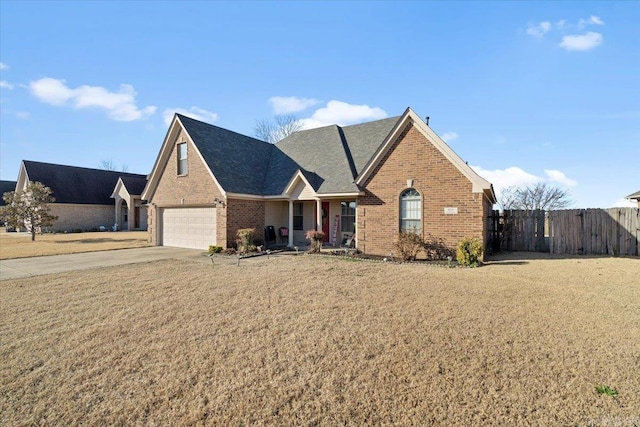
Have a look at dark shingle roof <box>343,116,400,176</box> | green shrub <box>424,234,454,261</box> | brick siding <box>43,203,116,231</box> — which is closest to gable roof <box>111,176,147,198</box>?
brick siding <box>43,203,116,231</box>

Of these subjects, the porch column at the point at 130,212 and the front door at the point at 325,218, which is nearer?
the front door at the point at 325,218

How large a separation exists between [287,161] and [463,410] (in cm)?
1714

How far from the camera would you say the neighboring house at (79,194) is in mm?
30750

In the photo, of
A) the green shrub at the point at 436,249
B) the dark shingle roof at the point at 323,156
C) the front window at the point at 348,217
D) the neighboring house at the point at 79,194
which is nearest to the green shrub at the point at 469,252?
the green shrub at the point at 436,249

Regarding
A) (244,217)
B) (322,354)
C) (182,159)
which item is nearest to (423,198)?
(244,217)

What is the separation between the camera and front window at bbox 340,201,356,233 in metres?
16.1

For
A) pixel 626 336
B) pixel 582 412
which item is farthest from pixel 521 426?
pixel 626 336

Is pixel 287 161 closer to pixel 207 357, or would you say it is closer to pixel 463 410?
pixel 207 357

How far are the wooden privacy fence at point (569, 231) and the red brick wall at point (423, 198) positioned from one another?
→ 3.79 meters

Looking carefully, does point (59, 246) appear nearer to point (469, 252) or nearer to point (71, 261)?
point (71, 261)

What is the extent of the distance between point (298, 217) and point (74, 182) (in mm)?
29103

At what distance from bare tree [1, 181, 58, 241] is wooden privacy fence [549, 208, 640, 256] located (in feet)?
112

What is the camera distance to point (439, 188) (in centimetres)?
1188

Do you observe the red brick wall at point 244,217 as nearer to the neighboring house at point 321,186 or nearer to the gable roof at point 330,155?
the neighboring house at point 321,186
